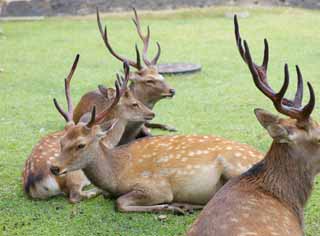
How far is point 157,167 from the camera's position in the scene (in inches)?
168

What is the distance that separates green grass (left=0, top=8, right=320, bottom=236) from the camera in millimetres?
4141

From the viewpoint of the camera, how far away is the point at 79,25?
44.6 ft

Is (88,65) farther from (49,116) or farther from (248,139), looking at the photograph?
(248,139)

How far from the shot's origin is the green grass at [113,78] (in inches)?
163

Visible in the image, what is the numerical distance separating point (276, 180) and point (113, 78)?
534cm

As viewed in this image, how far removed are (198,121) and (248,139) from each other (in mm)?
806

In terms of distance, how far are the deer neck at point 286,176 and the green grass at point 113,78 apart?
0.54 m

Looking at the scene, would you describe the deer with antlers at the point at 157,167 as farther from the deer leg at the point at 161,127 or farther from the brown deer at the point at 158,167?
the deer leg at the point at 161,127

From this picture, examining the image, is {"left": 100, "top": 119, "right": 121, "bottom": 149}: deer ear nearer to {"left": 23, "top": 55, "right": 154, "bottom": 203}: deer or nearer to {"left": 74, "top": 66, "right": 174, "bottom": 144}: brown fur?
{"left": 23, "top": 55, "right": 154, "bottom": 203}: deer

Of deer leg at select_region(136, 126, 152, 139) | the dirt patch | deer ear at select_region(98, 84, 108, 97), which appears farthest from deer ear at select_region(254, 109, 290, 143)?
the dirt patch

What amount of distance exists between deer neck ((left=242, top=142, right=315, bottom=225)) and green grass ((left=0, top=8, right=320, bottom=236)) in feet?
1.76

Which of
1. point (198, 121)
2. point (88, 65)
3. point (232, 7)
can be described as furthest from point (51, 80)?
point (232, 7)

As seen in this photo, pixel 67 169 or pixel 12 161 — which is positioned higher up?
pixel 67 169

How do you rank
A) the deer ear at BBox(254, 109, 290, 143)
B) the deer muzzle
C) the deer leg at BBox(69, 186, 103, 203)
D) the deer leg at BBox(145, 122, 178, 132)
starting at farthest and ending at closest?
the deer leg at BBox(145, 122, 178, 132) < the deer leg at BBox(69, 186, 103, 203) < the deer muzzle < the deer ear at BBox(254, 109, 290, 143)
